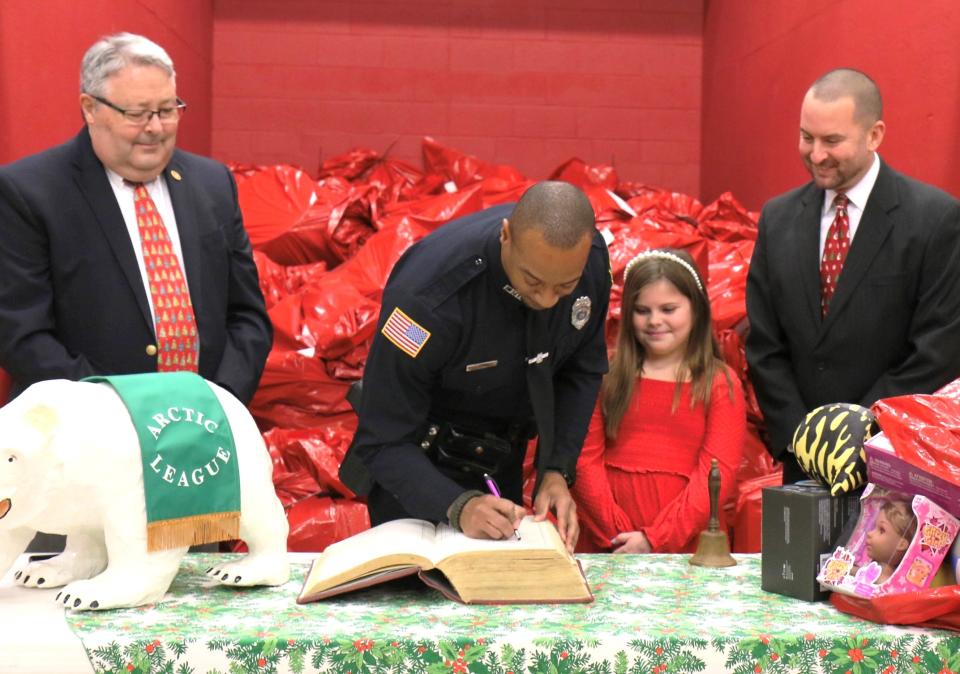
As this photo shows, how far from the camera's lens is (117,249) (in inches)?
89.1

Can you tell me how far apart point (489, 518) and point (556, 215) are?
478mm

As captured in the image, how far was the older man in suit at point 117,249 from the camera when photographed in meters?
2.20

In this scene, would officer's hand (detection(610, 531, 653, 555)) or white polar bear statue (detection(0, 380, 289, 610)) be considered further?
officer's hand (detection(610, 531, 653, 555))

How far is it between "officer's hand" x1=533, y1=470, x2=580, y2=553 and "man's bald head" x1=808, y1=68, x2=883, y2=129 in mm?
1110

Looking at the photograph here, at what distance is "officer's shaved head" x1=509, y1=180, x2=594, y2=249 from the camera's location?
5.71ft

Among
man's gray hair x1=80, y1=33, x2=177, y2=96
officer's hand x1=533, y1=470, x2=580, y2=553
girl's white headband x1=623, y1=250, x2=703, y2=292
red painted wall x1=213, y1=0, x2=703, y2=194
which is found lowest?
officer's hand x1=533, y1=470, x2=580, y2=553

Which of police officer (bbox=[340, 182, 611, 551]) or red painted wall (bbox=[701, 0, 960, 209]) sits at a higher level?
red painted wall (bbox=[701, 0, 960, 209])

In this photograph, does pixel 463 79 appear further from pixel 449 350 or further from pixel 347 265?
pixel 449 350

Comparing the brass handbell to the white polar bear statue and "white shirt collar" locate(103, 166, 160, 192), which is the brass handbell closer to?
the white polar bear statue

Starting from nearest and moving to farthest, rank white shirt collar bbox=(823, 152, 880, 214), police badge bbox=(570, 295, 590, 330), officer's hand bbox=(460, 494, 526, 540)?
officer's hand bbox=(460, 494, 526, 540)
police badge bbox=(570, 295, 590, 330)
white shirt collar bbox=(823, 152, 880, 214)

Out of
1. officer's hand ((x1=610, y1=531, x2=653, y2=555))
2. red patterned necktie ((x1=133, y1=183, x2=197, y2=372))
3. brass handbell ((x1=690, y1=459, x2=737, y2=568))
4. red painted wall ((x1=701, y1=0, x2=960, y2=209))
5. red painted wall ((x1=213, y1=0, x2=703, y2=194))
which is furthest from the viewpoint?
red painted wall ((x1=213, y1=0, x2=703, y2=194))

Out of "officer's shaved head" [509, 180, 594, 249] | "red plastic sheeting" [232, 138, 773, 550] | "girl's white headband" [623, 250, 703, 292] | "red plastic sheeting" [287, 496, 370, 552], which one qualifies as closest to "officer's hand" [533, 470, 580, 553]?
"officer's shaved head" [509, 180, 594, 249]

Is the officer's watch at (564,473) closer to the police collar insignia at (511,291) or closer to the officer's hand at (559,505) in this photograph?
Result: the officer's hand at (559,505)

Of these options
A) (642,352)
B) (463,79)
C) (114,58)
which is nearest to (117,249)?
(114,58)
